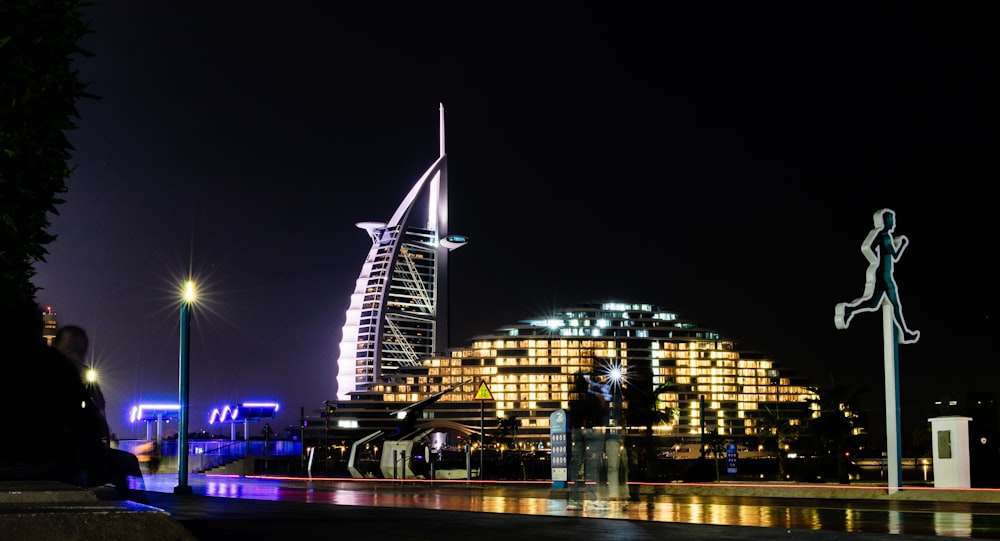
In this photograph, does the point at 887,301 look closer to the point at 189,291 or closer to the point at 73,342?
the point at 189,291

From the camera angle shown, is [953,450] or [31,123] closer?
[31,123]

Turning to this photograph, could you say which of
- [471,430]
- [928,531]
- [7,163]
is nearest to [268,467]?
[928,531]

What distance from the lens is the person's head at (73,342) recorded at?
11.6m

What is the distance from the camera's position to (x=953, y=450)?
89.8 ft

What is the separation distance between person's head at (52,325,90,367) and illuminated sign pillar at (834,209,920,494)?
21488 mm

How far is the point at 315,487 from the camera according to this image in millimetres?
41406

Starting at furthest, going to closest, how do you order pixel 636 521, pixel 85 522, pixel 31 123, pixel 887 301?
pixel 887 301, pixel 636 521, pixel 31 123, pixel 85 522

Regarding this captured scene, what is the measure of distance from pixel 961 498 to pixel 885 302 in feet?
20.5

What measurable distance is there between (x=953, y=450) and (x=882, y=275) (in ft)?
15.7

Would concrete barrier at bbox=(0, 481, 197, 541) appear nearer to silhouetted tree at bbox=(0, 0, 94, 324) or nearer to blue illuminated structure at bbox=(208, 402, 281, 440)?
silhouetted tree at bbox=(0, 0, 94, 324)

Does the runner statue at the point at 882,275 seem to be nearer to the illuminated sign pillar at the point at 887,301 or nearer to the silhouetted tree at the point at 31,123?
the illuminated sign pillar at the point at 887,301

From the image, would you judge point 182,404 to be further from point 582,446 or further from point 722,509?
point 722,509

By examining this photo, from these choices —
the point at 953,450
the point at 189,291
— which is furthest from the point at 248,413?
the point at 953,450

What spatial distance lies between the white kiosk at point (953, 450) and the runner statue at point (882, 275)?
238 cm
